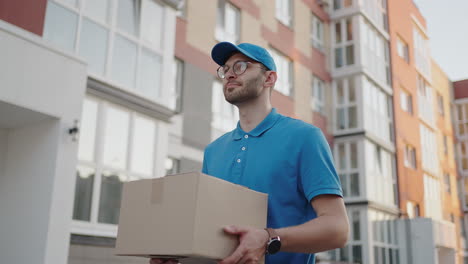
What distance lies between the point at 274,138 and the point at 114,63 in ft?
28.6

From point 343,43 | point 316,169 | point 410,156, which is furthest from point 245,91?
point 410,156

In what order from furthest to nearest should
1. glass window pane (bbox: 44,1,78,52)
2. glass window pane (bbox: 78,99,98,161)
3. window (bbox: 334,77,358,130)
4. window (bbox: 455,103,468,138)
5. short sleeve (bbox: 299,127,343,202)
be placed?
window (bbox: 455,103,468,138), window (bbox: 334,77,358,130), glass window pane (bbox: 78,99,98,161), glass window pane (bbox: 44,1,78,52), short sleeve (bbox: 299,127,343,202)

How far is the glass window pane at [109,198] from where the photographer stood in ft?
31.7

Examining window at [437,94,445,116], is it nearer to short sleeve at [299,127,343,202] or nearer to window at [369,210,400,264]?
window at [369,210,400,264]

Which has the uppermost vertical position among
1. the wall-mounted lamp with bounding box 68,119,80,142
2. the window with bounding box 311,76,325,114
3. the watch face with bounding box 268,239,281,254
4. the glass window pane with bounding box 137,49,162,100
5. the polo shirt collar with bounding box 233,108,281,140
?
the window with bounding box 311,76,325,114

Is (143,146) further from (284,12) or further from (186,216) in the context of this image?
(284,12)

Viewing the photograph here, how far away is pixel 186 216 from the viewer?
1.72 meters

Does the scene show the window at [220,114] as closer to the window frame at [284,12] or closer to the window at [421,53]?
the window frame at [284,12]

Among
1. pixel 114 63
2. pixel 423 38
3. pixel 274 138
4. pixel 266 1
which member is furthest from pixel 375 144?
pixel 274 138

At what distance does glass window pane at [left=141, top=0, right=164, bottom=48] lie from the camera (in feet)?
37.3

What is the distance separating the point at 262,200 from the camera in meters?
1.99

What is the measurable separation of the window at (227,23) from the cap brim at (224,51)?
12408mm

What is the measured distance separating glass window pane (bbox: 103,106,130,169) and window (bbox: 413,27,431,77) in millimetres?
20214

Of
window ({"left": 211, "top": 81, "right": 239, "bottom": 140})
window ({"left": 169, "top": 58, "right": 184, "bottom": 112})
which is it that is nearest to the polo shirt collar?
window ({"left": 169, "top": 58, "right": 184, "bottom": 112})
